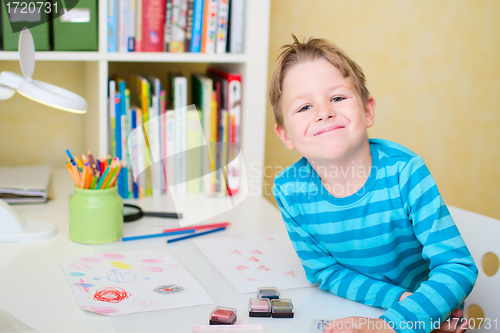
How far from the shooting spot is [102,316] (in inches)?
25.5

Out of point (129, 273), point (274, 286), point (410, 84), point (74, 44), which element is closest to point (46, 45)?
point (74, 44)

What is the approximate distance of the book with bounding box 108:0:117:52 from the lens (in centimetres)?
112

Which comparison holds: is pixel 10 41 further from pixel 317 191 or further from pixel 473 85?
pixel 473 85

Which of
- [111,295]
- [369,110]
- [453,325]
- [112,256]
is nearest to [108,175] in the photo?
[112,256]

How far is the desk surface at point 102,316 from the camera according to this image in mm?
629

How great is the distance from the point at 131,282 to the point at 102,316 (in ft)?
→ 0.34

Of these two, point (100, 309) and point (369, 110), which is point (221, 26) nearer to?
point (369, 110)

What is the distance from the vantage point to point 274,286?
76 cm

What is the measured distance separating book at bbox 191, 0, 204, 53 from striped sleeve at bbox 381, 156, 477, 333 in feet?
2.11

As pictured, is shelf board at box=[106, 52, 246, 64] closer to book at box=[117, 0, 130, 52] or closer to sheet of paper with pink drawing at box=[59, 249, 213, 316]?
book at box=[117, 0, 130, 52]

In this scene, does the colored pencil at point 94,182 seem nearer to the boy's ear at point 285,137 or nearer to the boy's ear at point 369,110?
the boy's ear at point 285,137

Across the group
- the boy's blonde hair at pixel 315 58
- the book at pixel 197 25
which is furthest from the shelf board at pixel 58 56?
the boy's blonde hair at pixel 315 58

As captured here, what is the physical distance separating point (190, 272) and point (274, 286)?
15cm

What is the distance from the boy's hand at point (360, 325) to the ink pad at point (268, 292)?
0.33ft
